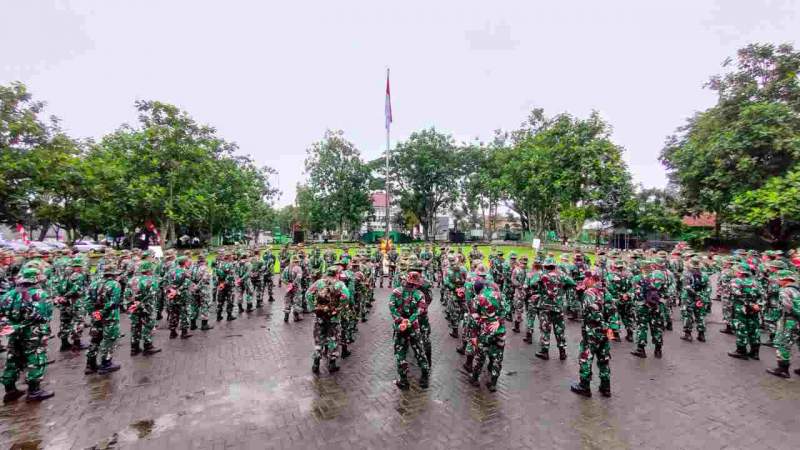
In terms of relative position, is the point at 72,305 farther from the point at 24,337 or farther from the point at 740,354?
the point at 740,354

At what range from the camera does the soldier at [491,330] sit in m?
5.78

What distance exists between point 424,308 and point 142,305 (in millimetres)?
6366

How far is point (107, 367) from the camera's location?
22.2ft

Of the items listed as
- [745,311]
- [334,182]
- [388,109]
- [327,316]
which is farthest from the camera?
[334,182]

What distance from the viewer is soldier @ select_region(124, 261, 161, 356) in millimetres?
7516

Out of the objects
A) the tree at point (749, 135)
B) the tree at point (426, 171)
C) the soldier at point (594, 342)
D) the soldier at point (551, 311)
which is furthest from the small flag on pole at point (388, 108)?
the tree at point (426, 171)

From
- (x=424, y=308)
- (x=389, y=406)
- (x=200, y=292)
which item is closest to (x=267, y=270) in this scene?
(x=200, y=292)

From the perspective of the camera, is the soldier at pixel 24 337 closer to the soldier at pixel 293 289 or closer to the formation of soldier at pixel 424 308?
the formation of soldier at pixel 424 308

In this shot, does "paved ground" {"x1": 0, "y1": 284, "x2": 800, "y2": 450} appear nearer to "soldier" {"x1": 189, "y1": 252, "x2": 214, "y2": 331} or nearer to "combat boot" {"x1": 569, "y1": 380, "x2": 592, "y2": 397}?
"combat boot" {"x1": 569, "y1": 380, "x2": 592, "y2": 397}

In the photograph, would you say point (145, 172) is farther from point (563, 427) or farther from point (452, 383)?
point (563, 427)

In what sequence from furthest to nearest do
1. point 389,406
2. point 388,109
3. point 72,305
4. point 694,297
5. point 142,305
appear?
point 388,109
point 694,297
point 72,305
point 142,305
point 389,406

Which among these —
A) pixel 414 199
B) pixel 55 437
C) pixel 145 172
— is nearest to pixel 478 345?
pixel 55 437

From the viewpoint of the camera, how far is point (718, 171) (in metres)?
22.8

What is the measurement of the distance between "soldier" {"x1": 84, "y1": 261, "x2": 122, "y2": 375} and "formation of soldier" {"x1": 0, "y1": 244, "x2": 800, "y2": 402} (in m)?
0.02
